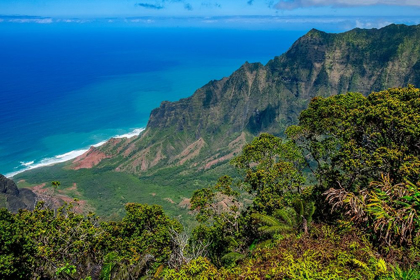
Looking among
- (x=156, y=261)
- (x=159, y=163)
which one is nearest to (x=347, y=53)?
(x=159, y=163)

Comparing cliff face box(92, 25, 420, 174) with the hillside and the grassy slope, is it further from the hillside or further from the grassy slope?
the grassy slope

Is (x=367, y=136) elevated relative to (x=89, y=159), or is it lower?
elevated

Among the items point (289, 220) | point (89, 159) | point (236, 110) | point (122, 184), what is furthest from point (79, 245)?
point (236, 110)

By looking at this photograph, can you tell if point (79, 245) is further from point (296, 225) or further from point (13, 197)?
point (13, 197)

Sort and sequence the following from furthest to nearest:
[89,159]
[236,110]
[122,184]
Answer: [236,110], [89,159], [122,184]

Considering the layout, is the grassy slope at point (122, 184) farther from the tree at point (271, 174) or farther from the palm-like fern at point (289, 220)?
the palm-like fern at point (289, 220)
